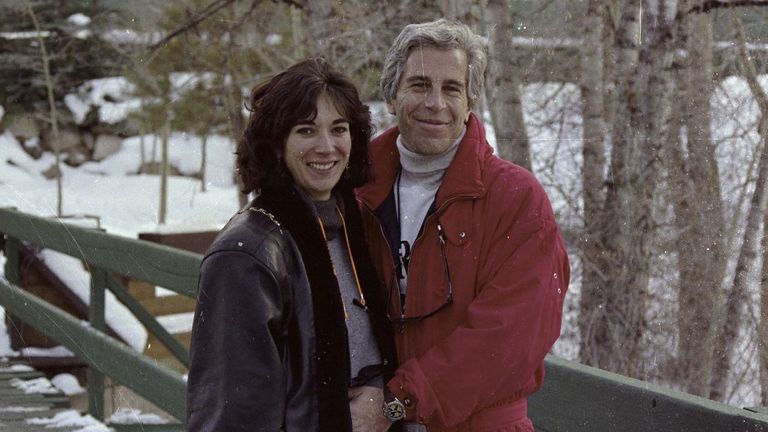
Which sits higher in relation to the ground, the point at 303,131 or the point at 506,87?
the point at 506,87

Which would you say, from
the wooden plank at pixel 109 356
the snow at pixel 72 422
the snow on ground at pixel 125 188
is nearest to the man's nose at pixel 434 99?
the wooden plank at pixel 109 356

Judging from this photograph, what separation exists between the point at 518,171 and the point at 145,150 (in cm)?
2695

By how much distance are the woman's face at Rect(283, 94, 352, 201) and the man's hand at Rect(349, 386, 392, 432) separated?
1.49ft

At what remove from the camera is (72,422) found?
17.8 ft

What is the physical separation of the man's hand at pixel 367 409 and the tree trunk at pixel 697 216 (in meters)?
7.78

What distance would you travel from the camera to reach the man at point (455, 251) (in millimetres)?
2188

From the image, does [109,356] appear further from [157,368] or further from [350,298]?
[350,298]

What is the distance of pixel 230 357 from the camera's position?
194 cm

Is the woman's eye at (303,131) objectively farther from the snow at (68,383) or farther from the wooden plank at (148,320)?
the snow at (68,383)

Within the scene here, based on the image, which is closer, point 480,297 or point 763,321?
point 480,297

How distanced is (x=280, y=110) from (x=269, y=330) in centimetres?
47

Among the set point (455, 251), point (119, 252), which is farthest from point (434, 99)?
point (119, 252)

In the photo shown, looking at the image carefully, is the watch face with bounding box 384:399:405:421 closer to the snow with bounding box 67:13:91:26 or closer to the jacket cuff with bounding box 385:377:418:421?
the jacket cuff with bounding box 385:377:418:421

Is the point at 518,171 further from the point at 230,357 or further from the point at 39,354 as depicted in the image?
the point at 39,354
